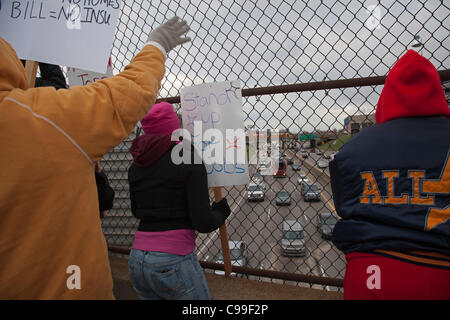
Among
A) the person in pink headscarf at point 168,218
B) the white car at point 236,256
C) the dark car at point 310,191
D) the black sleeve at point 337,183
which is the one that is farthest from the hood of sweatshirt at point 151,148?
the dark car at point 310,191

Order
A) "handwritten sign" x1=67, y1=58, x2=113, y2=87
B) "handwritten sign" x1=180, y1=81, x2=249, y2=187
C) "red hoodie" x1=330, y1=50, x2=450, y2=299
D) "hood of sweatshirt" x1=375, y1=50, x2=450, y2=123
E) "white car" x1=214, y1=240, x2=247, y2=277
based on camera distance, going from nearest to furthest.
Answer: "red hoodie" x1=330, y1=50, x2=450, y2=299
"hood of sweatshirt" x1=375, y1=50, x2=450, y2=123
"handwritten sign" x1=180, y1=81, x2=249, y2=187
"handwritten sign" x1=67, y1=58, x2=113, y2=87
"white car" x1=214, y1=240, x2=247, y2=277

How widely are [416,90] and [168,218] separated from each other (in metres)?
1.45

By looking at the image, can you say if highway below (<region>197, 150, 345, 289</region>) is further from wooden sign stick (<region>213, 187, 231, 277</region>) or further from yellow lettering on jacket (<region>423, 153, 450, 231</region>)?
yellow lettering on jacket (<region>423, 153, 450, 231</region>)

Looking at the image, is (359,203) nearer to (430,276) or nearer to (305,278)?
(430,276)

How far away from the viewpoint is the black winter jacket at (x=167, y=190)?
1466mm

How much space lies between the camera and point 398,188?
1108 mm

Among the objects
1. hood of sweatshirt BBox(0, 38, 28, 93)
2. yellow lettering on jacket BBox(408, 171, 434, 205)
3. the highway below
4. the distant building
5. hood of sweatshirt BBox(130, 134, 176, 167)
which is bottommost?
the highway below

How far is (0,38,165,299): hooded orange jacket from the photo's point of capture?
79cm

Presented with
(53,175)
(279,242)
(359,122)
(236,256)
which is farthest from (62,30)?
(279,242)

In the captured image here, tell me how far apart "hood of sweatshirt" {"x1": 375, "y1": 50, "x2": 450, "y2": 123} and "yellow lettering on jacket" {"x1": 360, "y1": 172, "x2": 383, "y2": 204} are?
32 cm

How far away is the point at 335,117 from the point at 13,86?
2200 millimetres

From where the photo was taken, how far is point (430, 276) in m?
1.01

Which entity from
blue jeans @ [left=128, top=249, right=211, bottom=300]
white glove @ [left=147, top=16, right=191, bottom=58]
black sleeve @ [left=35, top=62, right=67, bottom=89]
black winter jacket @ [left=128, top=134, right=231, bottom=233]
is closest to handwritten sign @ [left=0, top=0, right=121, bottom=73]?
white glove @ [left=147, top=16, right=191, bottom=58]

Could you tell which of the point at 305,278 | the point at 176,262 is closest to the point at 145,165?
the point at 176,262
